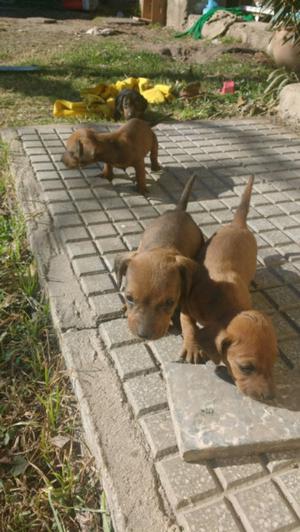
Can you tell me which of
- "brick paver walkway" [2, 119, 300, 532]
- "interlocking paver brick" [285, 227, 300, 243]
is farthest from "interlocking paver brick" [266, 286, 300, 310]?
"interlocking paver brick" [285, 227, 300, 243]

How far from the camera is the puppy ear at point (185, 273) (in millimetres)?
2541

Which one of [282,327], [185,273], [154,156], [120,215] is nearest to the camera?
[185,273]

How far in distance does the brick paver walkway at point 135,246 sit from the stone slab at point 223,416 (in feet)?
0.20

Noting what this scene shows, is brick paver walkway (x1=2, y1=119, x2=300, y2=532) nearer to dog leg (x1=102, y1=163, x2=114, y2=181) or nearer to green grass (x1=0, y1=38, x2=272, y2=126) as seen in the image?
dog leg (x1=102, y1=163, x2=114, y2=181)

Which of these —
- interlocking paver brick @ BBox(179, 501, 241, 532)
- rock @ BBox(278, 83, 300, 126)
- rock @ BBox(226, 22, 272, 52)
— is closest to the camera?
interlocking paver brick @ BBox(179, 501, 241, 532)

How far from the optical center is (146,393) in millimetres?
2561

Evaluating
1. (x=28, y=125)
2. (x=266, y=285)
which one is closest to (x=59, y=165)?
(x=28, y=125)

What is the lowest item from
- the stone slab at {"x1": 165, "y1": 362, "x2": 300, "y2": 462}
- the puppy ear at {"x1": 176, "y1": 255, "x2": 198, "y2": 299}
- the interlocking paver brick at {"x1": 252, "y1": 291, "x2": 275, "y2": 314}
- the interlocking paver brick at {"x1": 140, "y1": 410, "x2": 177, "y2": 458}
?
the interlocking paver brick at {"x1": 140, "y1": 410, "x2": 177, "y2": 458}

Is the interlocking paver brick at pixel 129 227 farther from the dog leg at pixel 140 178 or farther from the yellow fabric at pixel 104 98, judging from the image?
the yellow fabric at pixel 104 98

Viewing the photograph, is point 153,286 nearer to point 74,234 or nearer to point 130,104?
point 74,234

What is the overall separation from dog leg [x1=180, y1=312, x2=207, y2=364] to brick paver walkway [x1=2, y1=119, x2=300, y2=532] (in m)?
0.09

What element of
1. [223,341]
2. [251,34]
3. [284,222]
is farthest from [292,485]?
[251,34]

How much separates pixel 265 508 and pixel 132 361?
101 centimetres

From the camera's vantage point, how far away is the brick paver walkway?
6.92 feet
